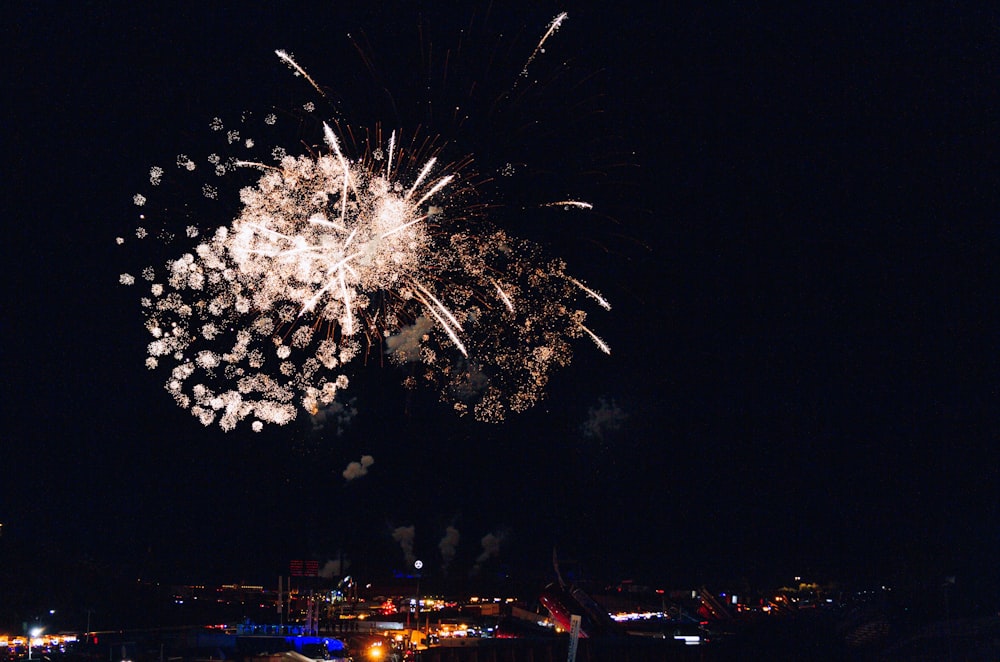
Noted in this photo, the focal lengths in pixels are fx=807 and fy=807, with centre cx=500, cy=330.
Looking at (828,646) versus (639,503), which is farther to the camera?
(639,503)

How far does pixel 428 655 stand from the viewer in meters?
18.8

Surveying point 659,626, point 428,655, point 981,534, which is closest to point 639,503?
point 981,534

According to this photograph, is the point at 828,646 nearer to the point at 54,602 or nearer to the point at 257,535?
the point at 54,602

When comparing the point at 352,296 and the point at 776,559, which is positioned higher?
the point at 352,296

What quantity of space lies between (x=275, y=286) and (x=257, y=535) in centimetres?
8296

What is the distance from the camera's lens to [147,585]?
6688 centimetres

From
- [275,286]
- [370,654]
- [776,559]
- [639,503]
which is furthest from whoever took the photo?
[639,503]

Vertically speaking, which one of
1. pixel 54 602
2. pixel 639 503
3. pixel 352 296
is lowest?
pixel 54 602

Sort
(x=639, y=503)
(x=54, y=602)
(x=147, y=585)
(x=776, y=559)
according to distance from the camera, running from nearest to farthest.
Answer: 1. (x=54, y=602)
2. (x=776, y=559)
3. (x=147, y=585)
4. (x=639, y=503)

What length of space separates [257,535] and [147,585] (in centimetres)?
2893

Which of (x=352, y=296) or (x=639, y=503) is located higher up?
(x=352, y=296)

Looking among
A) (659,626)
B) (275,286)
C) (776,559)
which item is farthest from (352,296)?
(776,559)

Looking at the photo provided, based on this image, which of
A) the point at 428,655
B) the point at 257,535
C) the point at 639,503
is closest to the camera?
the point at 428,655

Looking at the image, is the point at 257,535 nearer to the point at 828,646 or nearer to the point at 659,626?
the point at 659,626
